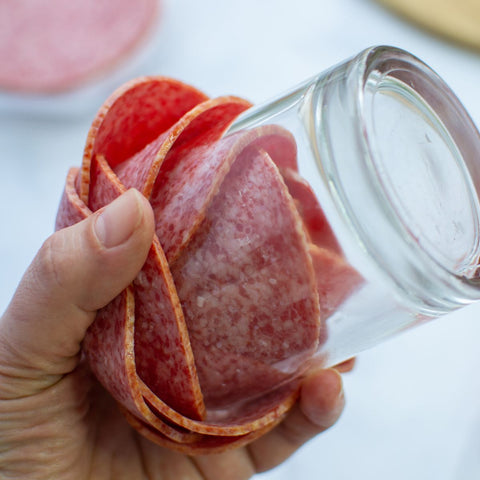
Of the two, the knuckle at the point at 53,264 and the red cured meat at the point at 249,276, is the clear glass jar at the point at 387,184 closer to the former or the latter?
the red cured meat at the point at 249,276

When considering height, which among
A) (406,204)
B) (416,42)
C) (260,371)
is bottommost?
(260,371)

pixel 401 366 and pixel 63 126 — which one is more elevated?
pixel 63 126

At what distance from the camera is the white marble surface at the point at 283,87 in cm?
67

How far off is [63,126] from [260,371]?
1.65 feet

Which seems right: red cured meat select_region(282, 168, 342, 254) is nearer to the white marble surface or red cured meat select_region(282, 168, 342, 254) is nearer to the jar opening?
the jar opening

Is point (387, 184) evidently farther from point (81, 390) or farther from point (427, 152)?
point (81, 390)

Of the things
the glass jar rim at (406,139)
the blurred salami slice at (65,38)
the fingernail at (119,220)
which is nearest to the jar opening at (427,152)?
the glass jar rim at (406,139)

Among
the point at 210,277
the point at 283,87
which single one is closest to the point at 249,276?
the point at 210,277

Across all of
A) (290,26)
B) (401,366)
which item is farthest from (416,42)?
(401,366)

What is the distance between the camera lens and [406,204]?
343mm

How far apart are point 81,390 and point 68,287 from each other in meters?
0.14

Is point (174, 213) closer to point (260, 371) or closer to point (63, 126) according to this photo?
point (260, 371)

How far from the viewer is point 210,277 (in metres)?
0.35

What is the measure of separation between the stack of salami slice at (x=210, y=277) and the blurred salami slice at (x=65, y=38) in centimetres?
39
